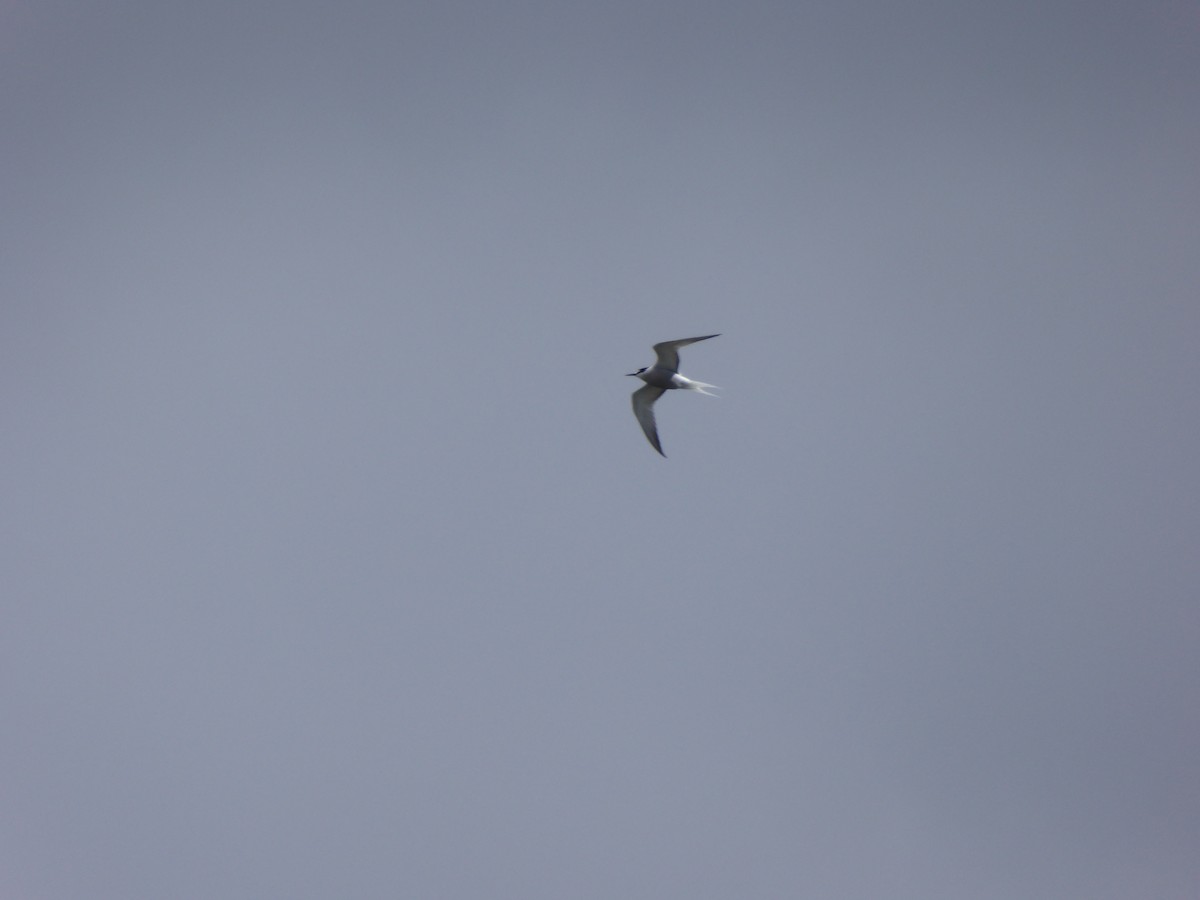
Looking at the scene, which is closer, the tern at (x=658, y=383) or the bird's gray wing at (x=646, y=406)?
Result: the tern at (x=658, y=383)

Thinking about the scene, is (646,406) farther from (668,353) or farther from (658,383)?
(668,353)

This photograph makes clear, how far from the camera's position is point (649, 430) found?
17.5 metres

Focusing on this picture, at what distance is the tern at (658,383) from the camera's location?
55.4 ft

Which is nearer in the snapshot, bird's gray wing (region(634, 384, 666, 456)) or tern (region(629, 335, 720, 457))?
tern (region(629, 335, 720, 457))

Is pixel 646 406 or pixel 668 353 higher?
pixel 668 353

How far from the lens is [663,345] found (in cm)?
1667

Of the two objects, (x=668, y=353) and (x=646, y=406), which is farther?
(x=646, y=406)

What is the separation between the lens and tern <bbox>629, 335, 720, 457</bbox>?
1688 centimetres

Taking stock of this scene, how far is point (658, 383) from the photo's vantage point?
683 inches

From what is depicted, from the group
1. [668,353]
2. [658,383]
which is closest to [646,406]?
[658,383]

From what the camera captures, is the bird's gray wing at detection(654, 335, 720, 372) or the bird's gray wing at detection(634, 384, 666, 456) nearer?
the bird's gray wing at detection(654, 335, 720, 372)

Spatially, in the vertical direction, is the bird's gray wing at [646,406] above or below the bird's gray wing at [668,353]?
below

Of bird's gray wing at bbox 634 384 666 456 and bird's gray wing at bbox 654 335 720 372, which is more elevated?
bird's gray wing at bbox 654 335 720 372

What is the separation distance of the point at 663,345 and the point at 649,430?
4.60ft
